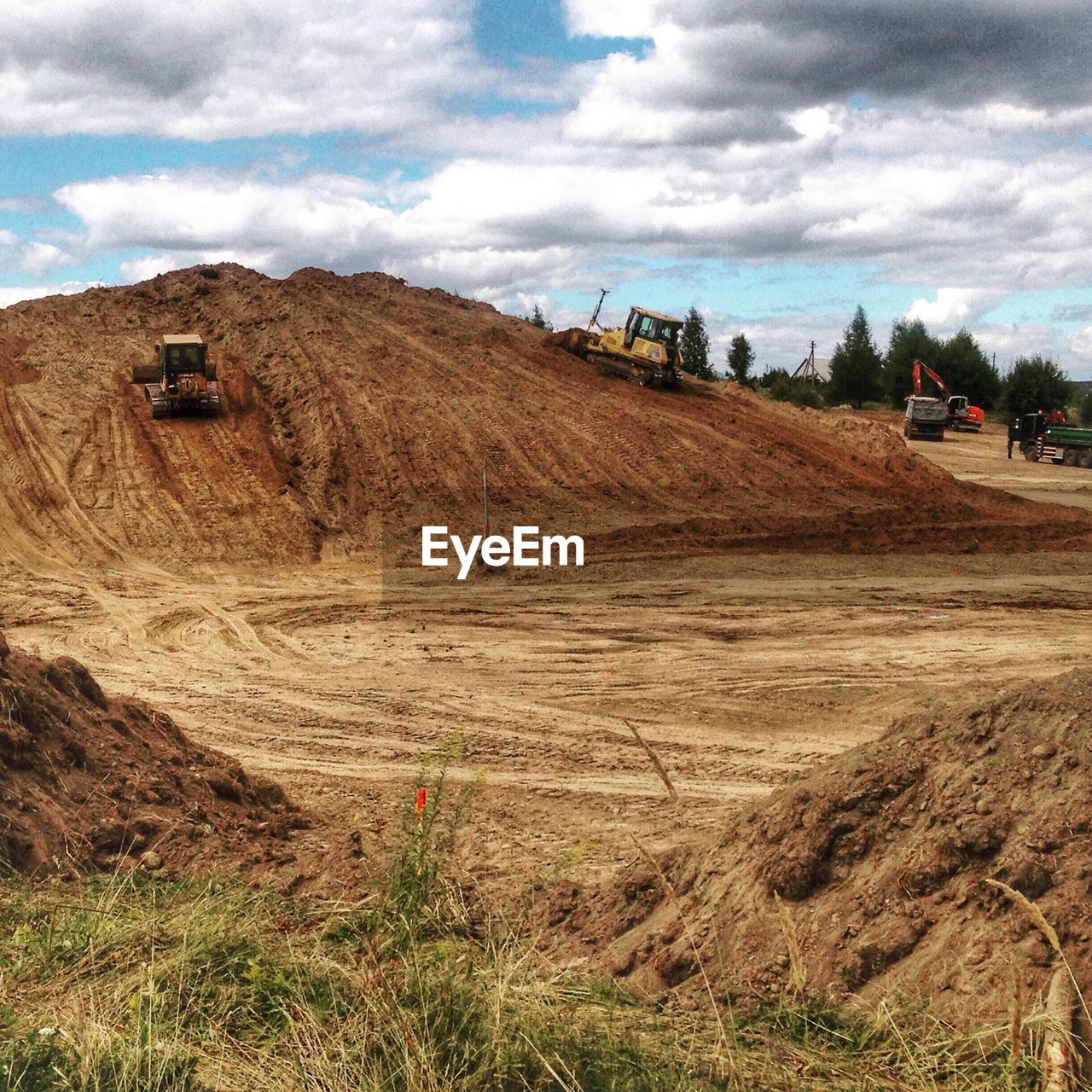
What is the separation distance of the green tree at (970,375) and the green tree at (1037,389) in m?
5.47

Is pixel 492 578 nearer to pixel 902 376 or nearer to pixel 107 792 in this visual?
pixel 107 792

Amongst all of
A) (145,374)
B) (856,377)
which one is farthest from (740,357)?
(145,374)

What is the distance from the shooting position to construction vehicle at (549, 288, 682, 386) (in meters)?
33.4

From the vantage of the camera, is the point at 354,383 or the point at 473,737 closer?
the point at 473,737

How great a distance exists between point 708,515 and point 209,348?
591 inches

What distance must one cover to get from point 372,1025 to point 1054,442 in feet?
124

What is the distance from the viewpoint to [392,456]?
82.2 ft

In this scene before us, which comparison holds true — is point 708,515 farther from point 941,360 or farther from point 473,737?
point 941,360

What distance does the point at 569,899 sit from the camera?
256 inches

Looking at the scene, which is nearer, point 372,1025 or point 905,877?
point 372,1025

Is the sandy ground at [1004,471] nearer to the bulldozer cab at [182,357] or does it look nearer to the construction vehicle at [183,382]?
the construction vehicle at [183,382]

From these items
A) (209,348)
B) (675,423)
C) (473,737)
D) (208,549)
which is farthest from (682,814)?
(209,348)

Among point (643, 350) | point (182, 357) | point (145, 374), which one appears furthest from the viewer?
point (643, 350)
